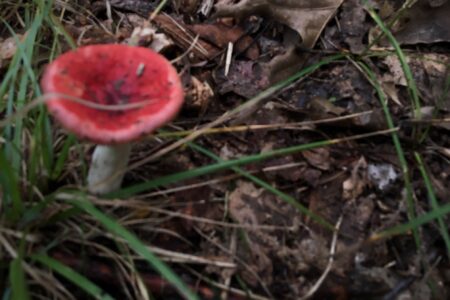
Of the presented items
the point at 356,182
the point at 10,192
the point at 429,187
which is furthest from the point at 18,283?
the point at 429,187

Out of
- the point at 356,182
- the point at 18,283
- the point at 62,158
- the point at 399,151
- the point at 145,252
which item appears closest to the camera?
the point at 18,283

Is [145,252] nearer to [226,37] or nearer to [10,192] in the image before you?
[10,192]

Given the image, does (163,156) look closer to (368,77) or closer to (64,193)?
(64,193)

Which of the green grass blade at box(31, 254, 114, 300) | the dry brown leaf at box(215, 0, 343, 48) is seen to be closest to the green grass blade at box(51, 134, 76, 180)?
the green grass blade at box(31, 254, 114, 300)

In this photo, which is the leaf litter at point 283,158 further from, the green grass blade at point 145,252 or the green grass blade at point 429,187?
the green grass blade at point 145,252

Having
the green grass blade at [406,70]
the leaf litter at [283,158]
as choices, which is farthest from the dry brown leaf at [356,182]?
the green grass blade at [406,70]


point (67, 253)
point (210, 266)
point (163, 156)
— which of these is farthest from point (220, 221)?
point (67, 253)
